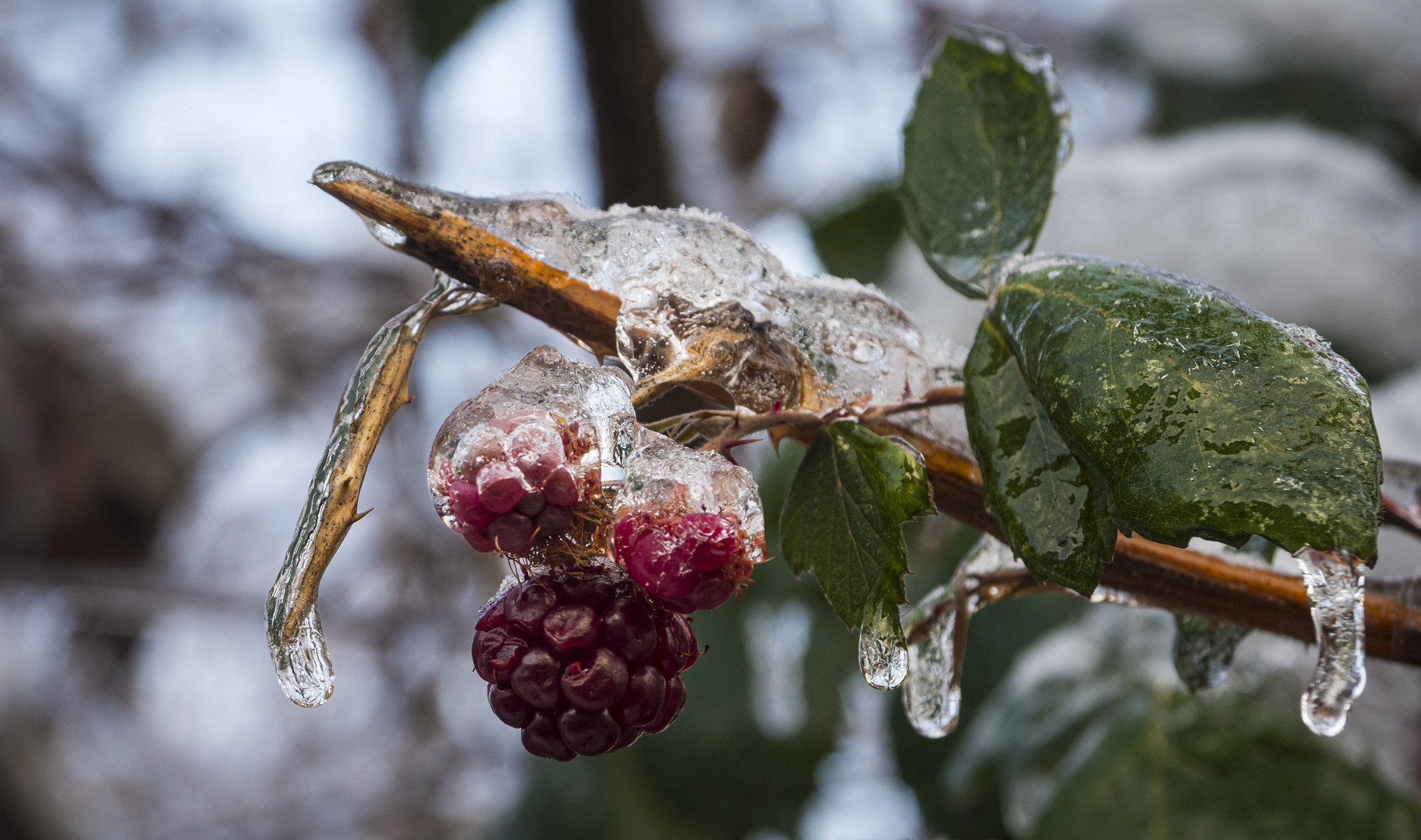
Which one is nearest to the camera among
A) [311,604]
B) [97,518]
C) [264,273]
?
[311,604]

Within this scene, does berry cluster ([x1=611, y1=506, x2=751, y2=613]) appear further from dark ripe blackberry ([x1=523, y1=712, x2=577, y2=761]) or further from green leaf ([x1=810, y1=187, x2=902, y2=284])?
green leaf ([x1=810, y1=187, x2=902, y2=284])

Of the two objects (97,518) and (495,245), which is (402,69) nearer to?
(97,518)

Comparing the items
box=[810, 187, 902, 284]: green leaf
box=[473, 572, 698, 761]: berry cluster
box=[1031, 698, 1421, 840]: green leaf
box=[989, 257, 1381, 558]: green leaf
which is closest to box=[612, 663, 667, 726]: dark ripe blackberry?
box=[473, 572, 698, 761]: berry cluster

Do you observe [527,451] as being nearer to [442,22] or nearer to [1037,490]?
[1037,490]

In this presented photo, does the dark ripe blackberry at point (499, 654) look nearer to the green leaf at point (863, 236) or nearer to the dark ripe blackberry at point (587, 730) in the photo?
the dark ripe blackberry at point (587, 730)

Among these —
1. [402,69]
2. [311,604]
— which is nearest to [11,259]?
[402,69]

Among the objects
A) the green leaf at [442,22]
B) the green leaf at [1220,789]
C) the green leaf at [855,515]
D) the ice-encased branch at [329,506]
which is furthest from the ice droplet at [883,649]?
the green leaf at [442,22]
